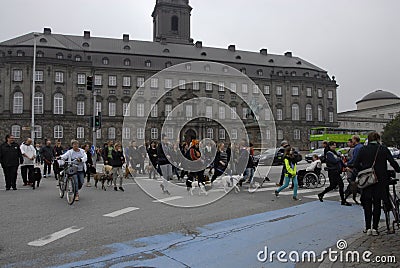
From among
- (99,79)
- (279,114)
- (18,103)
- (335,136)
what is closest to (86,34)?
(99,79)

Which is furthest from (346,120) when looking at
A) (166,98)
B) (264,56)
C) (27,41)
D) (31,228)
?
(31,228)

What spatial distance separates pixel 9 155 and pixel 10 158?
0.12m

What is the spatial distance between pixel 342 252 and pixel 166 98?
6521 cm

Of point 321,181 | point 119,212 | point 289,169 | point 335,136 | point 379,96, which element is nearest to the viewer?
point 119,212

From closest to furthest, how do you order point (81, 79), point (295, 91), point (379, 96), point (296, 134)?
point (81, 79) < point (296, 134) < point (295, 91) < point (379, 96)

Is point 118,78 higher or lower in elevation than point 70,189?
higher

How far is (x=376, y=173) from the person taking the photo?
6723 millimetres

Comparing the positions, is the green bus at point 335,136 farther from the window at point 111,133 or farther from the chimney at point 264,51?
the chimney at point 264,51

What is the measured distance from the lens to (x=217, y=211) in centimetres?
967

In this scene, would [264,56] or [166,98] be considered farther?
[264,56]

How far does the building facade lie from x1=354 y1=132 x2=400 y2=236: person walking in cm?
4407

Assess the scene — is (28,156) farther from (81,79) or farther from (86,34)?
(86,34)

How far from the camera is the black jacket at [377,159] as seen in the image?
22.1 ft

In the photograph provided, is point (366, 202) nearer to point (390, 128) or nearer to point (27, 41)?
point (27, 41)
